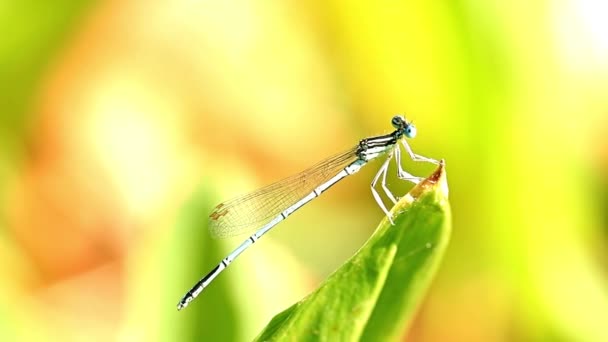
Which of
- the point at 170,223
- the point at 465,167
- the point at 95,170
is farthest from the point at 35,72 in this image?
the point at 465,167

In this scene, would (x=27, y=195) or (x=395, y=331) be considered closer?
(x=395, y=331)

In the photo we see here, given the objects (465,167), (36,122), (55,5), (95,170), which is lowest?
(465,167)

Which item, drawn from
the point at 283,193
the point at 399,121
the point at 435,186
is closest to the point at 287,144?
the point at 283,193

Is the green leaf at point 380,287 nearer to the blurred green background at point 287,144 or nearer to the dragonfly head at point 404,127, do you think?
the blurred green background at point 287,144

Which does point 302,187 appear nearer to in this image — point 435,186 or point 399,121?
point 399,121

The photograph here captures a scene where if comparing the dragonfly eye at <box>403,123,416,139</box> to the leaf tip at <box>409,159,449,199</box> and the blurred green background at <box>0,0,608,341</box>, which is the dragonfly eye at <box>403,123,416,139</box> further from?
the leaf tip at <box>409,159,449,199</box>

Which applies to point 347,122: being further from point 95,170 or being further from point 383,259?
point 383,259
